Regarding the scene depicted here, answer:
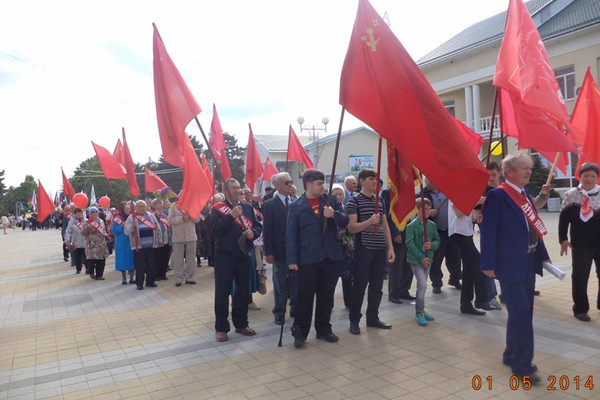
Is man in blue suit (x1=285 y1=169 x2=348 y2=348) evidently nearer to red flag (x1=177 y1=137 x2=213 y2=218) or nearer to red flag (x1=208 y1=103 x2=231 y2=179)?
red flag (x1=177 y1=137 x2=213 y2=218)

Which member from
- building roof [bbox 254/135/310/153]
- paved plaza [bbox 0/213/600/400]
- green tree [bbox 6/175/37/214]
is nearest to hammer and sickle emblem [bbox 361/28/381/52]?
paved plaza [bbox 0/213/600/400]

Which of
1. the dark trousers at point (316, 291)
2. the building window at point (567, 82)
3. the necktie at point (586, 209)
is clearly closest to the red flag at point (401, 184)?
the dark trousers at point (316, 291)

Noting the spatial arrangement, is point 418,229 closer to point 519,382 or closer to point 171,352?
point 519,382

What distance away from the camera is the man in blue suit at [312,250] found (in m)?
5.63

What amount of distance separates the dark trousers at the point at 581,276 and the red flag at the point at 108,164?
9983 mm

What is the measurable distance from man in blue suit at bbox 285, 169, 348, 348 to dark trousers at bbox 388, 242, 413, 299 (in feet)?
6.89

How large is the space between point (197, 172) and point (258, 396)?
3.72 meters

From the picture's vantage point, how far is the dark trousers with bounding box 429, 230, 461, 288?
311 inches

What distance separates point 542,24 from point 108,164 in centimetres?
2907

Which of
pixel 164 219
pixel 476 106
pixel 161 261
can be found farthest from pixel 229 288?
pixel 476 106

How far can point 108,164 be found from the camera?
11992 millimetres

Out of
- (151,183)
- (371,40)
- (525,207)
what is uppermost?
(371,40)

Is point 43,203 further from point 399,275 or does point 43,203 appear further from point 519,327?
point 519,327

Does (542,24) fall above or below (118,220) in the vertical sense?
above
